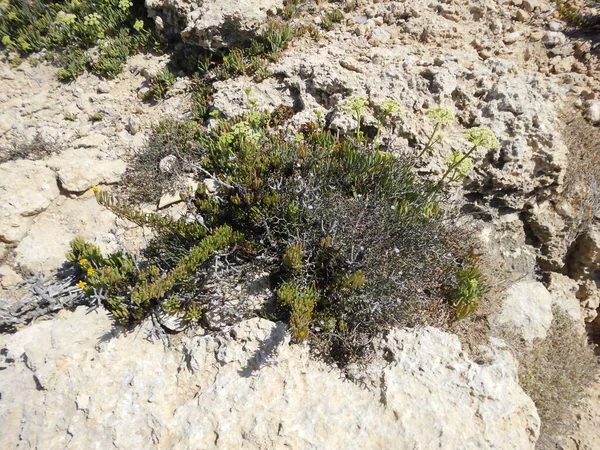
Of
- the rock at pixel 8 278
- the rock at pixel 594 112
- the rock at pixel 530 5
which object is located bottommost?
→ the rock at pixel 8 278

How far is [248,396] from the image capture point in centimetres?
335

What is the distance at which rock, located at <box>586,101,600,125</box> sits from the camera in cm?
553

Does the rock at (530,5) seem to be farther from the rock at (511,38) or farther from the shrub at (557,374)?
the shrub at (557,374)

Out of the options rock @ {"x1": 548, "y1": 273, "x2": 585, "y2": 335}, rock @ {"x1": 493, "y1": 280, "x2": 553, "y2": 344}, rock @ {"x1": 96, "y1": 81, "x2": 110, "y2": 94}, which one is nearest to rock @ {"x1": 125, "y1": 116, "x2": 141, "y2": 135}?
rock @ {"x1": 96, "y1": 81, "x2": 110, "y2": 94}

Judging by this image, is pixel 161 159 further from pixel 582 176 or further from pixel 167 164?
pixel 582 176

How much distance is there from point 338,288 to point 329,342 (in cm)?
52

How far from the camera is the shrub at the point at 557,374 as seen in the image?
4297 mm

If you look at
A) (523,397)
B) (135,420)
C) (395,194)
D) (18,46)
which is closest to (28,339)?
(135,420)

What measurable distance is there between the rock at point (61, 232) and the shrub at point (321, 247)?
0.59m

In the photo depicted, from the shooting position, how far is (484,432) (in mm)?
3104

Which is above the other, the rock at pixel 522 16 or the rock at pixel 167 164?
the rock at pixel 522 16

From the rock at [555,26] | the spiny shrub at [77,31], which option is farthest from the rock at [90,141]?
the rock at [555,26]

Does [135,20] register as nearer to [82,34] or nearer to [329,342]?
[82,34]

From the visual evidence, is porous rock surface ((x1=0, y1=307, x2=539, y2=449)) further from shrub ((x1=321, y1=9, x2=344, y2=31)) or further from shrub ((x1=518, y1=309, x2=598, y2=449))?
shrub ((x1=321, y1=9, x2=344, y2=31))
